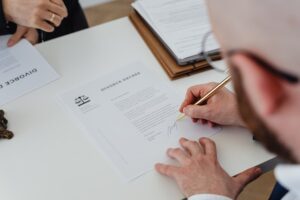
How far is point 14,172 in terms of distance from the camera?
2.84 feet

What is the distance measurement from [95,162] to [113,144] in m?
0.06

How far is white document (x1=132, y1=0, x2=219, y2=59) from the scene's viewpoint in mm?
1065

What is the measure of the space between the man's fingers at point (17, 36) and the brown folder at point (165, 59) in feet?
1.10

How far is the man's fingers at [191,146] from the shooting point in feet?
2.84

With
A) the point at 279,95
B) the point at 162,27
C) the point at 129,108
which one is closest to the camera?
the point at 279,95

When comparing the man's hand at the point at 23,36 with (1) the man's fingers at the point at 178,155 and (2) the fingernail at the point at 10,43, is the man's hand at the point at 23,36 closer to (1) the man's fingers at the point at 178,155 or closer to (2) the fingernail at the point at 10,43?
(2) the fingernail at the point at 10,43

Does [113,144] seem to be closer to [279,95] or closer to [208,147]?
[208,147]

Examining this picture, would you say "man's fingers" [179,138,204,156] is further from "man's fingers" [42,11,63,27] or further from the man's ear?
"man's fingers" [42,11,63,27]

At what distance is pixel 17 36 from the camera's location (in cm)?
117

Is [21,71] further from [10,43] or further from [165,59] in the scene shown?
[165,59]

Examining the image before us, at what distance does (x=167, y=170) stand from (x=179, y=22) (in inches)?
19.0

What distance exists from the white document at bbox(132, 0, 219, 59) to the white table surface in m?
0.07

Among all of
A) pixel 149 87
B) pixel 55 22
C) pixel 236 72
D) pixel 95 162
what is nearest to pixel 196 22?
pixel 149 87

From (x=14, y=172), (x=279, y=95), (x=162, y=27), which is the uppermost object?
(x=279, y=95)
